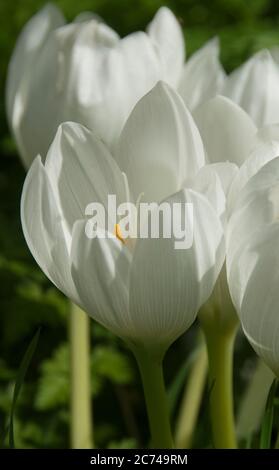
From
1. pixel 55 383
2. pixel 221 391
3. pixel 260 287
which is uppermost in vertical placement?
pixel 260 287

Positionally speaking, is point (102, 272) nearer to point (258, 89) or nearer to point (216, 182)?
point (216, 182)

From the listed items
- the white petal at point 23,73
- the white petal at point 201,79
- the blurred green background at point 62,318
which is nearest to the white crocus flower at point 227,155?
the white petal at point 201,79

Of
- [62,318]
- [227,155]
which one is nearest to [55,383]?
[62,318]

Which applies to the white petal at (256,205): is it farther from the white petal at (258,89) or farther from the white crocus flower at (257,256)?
the white petal at (258,89)

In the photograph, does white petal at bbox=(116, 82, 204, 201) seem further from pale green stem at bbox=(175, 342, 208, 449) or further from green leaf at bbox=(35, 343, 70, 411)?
green leaf at bbox=(35, 343, 70, 411)

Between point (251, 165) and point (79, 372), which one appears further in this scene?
point (79, 372)
